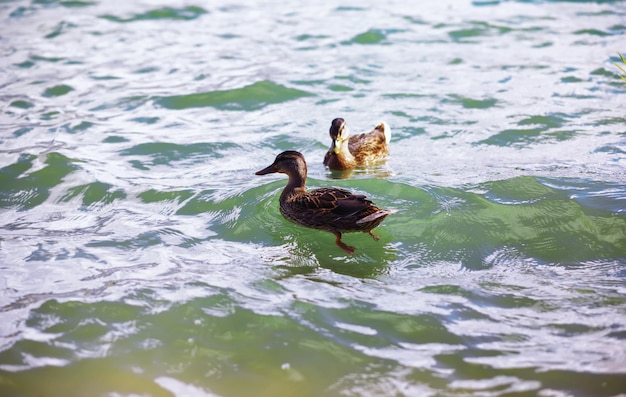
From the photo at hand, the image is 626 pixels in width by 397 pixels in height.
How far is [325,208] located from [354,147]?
266cm

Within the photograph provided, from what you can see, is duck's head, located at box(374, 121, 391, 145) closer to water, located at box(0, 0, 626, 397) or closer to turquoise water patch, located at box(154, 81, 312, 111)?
water, located at box(0, 0, 626, 397)

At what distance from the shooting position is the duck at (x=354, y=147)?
888 cm

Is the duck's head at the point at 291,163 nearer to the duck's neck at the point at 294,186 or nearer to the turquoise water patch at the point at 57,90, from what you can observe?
the duck's neck at the point at 294,186

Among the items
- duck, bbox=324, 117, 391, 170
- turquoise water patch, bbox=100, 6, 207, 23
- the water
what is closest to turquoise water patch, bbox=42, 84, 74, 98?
the water

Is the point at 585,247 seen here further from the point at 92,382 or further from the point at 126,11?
the point at 126,11

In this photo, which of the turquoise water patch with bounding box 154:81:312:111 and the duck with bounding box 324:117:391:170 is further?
the turquoise water patch with bounding box 154:81:312:111

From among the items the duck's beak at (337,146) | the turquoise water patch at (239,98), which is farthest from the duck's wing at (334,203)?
the turquoise water patch at (239,98)

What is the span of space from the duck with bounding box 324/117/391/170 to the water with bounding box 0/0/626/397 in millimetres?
189

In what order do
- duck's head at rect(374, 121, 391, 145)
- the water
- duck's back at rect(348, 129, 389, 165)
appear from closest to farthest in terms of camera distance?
the water < duck's back at rect(348, 129, 389, 165) < duck's head at rect(374, 121, 391, 145)

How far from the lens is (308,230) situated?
7.26 metres

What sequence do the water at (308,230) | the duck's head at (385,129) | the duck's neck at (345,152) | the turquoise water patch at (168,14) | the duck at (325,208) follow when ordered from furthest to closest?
1. the turquoise water patch at (168,14)
2. the duck's head at (385,129)
3. the duck's neck at (345,152)
4. the duck at (325,208)
5. the water at (308,230)

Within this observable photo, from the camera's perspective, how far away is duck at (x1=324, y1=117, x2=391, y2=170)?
8.88 metres

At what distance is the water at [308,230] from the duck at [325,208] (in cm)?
20

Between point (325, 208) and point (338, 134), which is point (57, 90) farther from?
point (325, 208)
